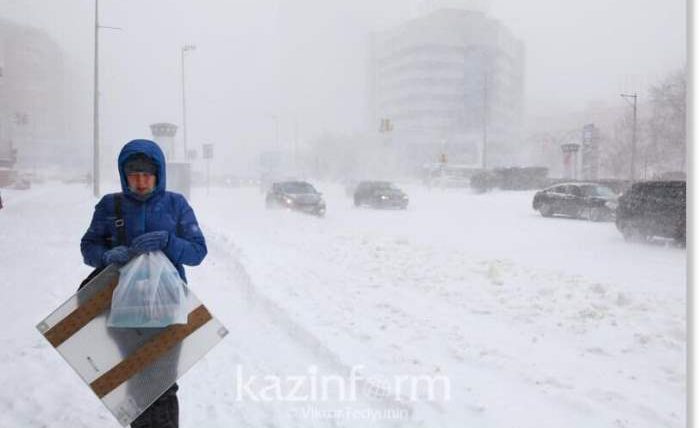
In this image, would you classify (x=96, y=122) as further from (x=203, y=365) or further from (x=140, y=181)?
(x=140, y=181)

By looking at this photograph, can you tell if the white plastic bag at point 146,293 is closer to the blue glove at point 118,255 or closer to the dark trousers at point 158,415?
the blue glove at point 118,255

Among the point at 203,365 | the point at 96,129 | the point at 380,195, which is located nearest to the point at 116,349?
the point at 203,365

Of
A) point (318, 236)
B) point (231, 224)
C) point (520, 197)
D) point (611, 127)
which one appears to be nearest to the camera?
point (611, 127)

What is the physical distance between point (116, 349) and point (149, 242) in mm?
550

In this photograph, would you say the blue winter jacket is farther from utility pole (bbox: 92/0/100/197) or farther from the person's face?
utility pole (bbox: 92/0/100/197)

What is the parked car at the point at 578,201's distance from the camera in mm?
12010

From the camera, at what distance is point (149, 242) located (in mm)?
2068

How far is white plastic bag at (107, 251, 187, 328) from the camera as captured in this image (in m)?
2.06

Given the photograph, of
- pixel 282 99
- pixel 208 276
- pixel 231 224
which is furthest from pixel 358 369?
pixel 231 224

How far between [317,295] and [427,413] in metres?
2.56

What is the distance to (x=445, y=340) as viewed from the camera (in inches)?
155

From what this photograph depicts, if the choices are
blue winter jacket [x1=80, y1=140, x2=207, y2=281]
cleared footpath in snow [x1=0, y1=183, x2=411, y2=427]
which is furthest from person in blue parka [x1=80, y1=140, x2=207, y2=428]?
cleared footpath in snow [x1=0, y1=183, x2=411, y2=427]

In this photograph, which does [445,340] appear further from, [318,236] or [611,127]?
[318,236]

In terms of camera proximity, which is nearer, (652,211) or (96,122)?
(96,122)
